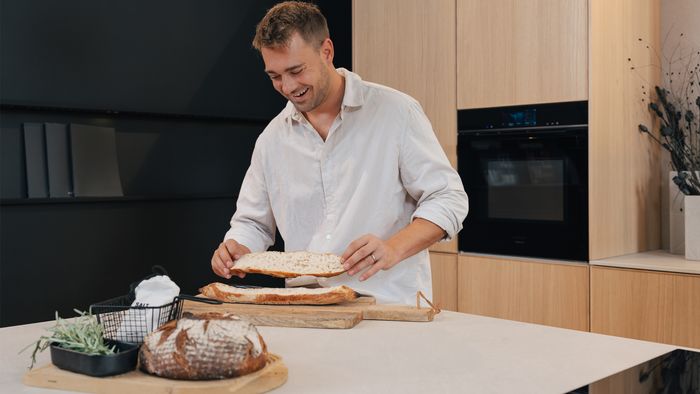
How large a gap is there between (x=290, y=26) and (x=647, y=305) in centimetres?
181

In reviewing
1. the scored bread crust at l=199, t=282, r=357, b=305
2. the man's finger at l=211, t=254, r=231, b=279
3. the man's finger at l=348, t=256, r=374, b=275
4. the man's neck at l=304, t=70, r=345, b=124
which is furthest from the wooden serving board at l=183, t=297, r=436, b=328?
the man's neck at l=304, t=70, r=345, b=124

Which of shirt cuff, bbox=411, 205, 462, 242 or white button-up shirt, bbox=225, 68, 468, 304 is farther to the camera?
white button-up shirt, bbox=225, 68, 468, 304

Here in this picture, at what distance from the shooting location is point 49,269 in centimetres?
324

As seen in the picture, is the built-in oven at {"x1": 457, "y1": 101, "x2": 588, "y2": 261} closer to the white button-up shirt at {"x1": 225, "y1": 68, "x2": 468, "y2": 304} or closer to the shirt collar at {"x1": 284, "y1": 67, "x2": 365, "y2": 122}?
the white button-up shirt at {"x1": 225, "y1": 68, "x2": 468, "y2": 304}

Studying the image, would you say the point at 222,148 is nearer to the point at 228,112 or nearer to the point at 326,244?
the point at 228,112

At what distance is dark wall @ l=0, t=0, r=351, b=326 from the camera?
314cm

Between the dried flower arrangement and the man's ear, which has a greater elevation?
the man's ear

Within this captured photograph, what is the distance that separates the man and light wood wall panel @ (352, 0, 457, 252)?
3.93ft

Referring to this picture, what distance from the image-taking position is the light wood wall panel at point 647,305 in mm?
2811

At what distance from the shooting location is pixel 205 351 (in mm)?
1230

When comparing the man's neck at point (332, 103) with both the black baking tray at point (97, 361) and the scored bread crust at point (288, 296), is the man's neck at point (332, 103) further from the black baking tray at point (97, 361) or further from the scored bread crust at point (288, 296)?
the black baking tray at point (97, 361)

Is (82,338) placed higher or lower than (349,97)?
lower

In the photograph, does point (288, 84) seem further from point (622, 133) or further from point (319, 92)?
point (622, 133)

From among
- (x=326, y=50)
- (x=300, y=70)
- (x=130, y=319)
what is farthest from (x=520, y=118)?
(x=130, y=319)
